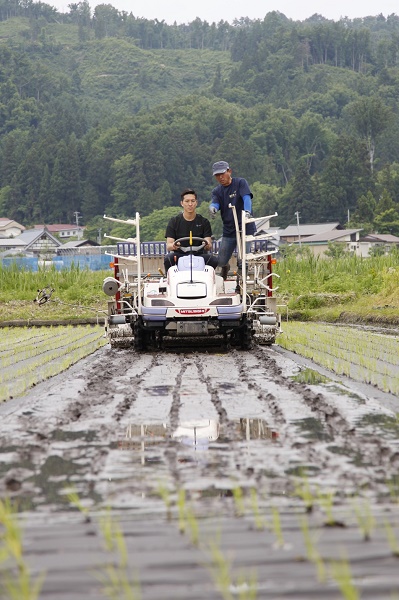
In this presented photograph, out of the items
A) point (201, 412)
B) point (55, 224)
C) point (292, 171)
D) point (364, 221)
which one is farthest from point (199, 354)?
point (292, 171)

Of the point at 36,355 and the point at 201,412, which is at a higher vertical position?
the point at 201,412

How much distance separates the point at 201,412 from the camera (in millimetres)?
7477

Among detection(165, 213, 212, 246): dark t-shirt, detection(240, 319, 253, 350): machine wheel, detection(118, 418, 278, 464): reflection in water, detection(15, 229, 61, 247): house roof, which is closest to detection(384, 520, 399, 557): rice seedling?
detection(118, 418, 278, 464): reflection in water

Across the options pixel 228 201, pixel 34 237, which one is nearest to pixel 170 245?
pixel 228 201

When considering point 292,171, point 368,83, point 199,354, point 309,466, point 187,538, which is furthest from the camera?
point 368,83

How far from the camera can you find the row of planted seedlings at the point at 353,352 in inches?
384

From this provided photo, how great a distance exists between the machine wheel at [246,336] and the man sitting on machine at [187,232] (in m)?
0.99

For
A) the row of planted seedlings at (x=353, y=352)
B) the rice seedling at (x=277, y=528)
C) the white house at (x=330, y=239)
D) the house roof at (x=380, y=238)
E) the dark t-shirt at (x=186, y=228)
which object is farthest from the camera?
the house roof at (x=380, y=238)

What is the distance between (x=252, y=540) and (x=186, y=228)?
10.3m

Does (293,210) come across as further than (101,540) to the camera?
Yes

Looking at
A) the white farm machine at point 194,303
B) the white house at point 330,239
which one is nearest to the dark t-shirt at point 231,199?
the white farm machine at point 194,303

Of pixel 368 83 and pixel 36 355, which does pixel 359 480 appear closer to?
pixel 36 355

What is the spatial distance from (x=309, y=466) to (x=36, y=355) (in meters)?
8.65

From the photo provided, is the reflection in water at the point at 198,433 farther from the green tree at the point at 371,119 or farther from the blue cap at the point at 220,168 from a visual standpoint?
the green tree at the point at 371,119
